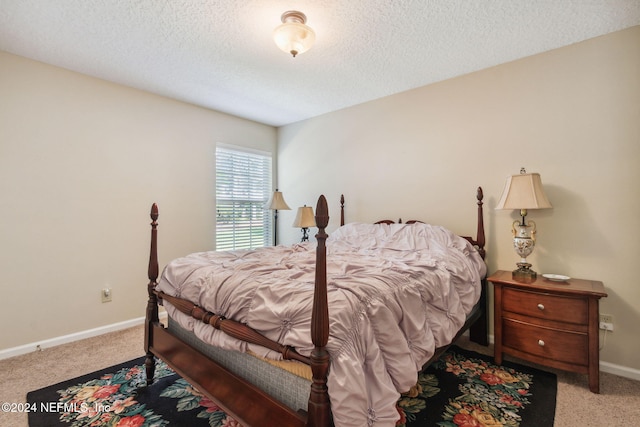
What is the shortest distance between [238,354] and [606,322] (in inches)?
105

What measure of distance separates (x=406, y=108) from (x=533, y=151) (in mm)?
1315

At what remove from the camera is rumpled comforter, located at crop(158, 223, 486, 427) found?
1.16 m

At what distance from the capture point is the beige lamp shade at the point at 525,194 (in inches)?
91.7

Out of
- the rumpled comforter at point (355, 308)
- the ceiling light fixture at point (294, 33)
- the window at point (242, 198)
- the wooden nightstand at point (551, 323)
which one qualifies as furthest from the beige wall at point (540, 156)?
the ceiling light fixture at point (294, 33)

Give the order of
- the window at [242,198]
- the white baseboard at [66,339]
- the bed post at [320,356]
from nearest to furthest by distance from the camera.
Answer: the bed post at [320,356] → the white baseboard at [66,339] → the window at [242,198]

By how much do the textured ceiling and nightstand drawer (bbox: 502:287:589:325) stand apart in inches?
76.0

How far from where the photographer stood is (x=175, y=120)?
141 inches

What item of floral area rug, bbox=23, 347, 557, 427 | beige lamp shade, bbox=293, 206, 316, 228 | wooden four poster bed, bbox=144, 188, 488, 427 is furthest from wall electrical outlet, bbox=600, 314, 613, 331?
beige lamp shade, bbox=293, 206, 316, 228

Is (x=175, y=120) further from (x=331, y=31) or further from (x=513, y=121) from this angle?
(x=513, y=121)

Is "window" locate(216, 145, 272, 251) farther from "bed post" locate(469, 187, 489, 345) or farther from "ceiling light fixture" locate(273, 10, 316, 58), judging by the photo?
"bed post" locate(469, 187, 489, 345)

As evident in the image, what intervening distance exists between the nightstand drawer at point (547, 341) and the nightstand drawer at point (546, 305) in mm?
90

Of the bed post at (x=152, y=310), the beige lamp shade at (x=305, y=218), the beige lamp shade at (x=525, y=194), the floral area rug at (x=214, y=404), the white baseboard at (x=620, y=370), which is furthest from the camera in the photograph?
the beige lamp shade at (x=305, y=218)

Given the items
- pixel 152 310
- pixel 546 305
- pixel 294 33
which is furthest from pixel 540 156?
pixel 152 310

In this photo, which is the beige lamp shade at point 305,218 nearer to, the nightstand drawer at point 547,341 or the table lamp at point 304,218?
the table lamp at point 304,218
